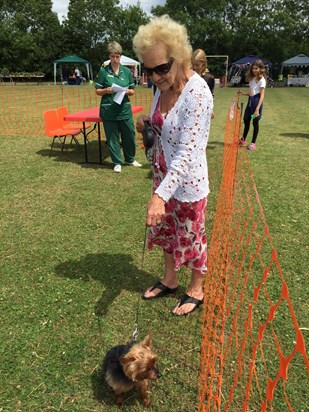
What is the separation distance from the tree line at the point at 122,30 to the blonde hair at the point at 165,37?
4958 centimetres

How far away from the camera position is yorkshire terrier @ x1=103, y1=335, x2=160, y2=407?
1.87 metres

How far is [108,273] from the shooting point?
3.30 meters

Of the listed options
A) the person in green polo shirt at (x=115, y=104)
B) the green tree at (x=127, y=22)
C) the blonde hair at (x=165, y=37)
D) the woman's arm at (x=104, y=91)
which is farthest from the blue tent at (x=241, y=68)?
the blonde hair at (x=165, y=37)

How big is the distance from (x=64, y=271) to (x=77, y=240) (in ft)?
1.98

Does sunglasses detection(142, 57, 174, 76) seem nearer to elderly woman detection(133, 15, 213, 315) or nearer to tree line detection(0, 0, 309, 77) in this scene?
elderly woman detection(133, 15, 213, 315)

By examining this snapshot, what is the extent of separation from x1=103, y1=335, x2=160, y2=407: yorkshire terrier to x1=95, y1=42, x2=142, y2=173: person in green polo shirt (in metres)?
4.45

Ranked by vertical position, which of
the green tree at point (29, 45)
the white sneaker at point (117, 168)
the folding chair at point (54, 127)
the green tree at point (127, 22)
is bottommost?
the white sneaker at point (117, 168)

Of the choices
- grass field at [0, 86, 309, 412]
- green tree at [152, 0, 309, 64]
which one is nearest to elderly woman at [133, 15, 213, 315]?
grass field at [0, 86, 309, 412]

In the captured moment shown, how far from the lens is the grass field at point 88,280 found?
222cm

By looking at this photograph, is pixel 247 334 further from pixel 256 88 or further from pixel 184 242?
pixel 256 88

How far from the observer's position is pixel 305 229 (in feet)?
13.4

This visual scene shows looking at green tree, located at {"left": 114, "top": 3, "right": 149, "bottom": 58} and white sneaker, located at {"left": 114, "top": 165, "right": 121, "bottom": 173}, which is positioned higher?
green tree, located at {"left": 114, "top": 3, "right": 149, "bottom": 58}

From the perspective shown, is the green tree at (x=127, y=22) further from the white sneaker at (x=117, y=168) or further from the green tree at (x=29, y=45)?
the white sneaker at (x=117, y=168)

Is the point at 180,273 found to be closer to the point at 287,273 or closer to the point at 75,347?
the point at 287,273
